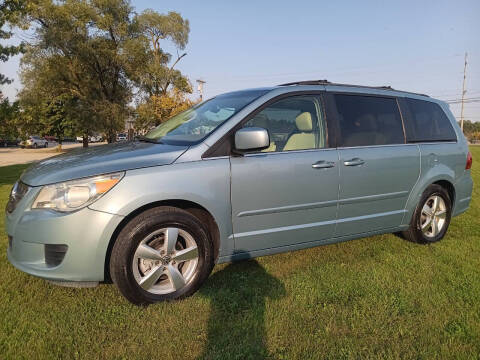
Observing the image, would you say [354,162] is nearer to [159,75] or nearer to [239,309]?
[239,309]

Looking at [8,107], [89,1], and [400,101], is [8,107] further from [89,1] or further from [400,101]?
[89,1]

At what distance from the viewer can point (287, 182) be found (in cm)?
299

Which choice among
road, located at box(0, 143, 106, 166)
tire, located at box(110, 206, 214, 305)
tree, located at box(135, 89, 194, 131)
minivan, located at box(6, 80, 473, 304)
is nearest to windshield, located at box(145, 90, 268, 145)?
minivan, located at box(6, 80, 473, 304)

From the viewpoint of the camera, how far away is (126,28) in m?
25.2

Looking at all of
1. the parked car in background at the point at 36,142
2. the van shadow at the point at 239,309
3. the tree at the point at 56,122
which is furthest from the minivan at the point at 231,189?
the parked car in background at the point at 36,142

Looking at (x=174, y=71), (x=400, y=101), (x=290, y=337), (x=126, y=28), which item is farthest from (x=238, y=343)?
(x=174, y=71)

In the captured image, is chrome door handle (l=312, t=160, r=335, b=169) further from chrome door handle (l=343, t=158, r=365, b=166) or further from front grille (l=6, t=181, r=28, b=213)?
front grille (l=6, t=181, r=28, b=213)

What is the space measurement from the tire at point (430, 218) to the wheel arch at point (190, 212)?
2.43 m

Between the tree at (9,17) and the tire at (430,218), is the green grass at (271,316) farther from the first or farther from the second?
the tree at (9,17)

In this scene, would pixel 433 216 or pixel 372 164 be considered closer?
pixel 372 164

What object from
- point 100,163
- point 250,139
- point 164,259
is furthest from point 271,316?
point 100,163

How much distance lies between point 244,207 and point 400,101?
2.41m

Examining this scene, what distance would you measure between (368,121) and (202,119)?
5.72ft

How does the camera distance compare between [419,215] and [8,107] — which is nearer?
[419,215]
